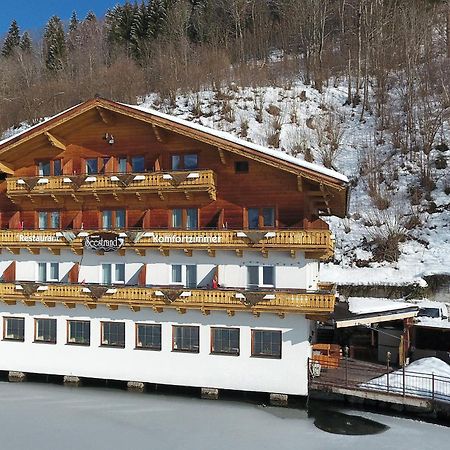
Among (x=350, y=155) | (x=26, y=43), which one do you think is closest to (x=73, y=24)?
(x=26, y=43)

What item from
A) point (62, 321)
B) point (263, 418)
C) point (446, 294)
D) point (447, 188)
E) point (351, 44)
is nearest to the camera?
point (263, 418)

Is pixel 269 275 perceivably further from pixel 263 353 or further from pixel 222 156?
pixel 222 156

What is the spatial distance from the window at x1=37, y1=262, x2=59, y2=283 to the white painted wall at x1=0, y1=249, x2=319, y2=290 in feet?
0.72

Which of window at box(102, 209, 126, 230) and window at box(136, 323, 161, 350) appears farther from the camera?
window at box(102, 209, 126, 230)

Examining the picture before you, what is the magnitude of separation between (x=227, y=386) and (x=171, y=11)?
192 ft

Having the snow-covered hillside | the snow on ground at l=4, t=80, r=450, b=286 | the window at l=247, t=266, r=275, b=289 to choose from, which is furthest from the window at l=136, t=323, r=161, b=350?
the snow-covered hillside

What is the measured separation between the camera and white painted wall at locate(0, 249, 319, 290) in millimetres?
19812

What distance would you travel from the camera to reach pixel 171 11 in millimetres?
65688

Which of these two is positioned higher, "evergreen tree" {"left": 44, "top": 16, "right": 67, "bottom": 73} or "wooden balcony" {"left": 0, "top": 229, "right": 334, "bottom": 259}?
"evergreen tree" {"left": 44, "top": 16, "right": 67, "bottom": 73}

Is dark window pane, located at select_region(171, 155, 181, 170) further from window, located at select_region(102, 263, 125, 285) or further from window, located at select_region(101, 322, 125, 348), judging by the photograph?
window, located at select_region(101, 322, 125, 348)

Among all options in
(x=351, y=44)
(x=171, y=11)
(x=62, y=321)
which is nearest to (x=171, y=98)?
(x=171, y=11)

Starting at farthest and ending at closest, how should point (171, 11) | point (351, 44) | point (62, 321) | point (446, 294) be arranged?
1. point (171, 11)
2. point (351, 44)
3. point (446, 294)
4. point (62, 321)

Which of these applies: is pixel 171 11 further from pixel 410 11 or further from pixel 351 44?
pixel 410 11

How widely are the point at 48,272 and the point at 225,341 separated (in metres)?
9.22
